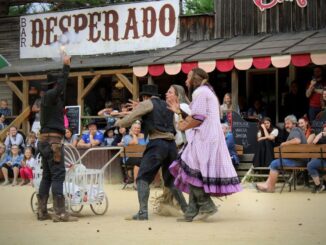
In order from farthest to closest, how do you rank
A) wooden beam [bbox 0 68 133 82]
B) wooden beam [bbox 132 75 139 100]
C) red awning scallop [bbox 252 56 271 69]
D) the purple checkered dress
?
wooden beam [bbox 0 68 133 82] < wooden beam [bbox 132 75 139 100] < red awning scallop [bbox 252 56 271 69] < the purple checkered dress

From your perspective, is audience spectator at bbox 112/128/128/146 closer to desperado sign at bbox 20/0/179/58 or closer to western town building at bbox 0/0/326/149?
western town building at bbox 0/0/326/149

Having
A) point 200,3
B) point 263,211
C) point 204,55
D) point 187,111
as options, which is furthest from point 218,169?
point 200,3

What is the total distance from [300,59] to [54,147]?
7.96 m

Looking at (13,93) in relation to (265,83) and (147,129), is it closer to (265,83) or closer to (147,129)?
(265,83)

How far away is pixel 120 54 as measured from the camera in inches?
818

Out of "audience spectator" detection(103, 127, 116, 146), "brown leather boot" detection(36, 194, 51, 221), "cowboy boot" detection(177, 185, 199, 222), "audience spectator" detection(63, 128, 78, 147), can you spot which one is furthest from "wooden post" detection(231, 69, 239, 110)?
"brown leather boot" detection(36, 194, 51, 221)

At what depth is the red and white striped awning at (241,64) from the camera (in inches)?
627

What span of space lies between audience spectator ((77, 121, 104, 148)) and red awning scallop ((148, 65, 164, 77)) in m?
1.96

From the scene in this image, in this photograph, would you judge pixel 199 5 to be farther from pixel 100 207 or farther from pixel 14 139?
pixel 100 207

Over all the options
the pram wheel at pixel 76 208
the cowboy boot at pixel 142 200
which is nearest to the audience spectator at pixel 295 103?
the pram wheel at pixel 76 208

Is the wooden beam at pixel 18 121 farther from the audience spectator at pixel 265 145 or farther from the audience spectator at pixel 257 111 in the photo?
the audience spectator at pixel 265 145

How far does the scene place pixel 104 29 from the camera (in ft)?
68.6

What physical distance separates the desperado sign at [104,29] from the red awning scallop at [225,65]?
3089mm

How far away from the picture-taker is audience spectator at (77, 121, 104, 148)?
58.6 ft
